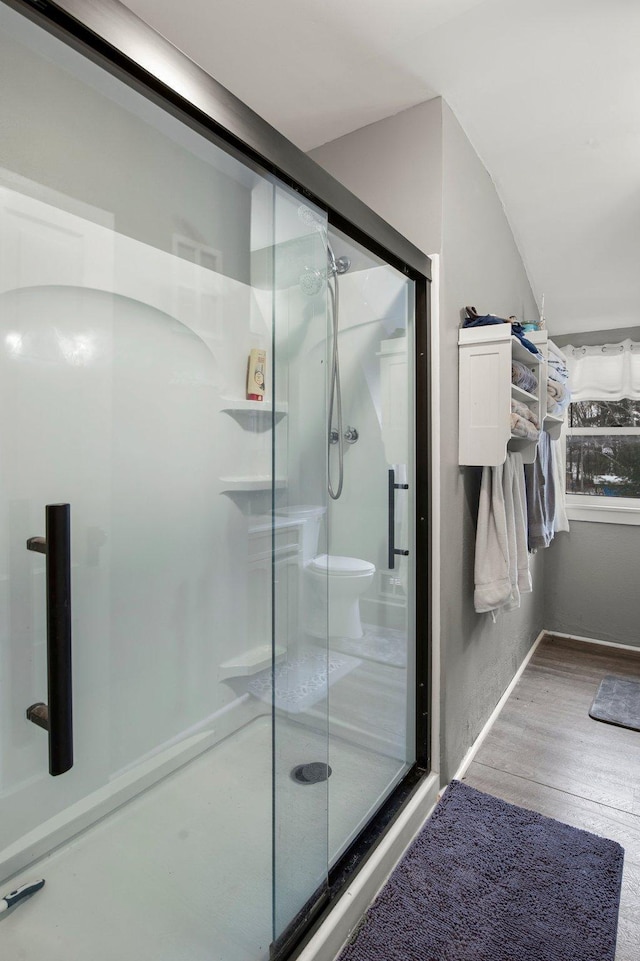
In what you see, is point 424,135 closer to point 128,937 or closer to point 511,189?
point 511,189

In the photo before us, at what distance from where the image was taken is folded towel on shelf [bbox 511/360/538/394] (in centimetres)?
200

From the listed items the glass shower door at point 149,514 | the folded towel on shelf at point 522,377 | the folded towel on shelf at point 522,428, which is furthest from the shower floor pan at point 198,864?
the folded towel on shelf at point 522,377

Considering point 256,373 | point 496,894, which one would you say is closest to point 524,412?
point 256,373

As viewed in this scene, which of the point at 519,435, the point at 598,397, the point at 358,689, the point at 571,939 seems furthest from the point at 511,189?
the point at 571,939

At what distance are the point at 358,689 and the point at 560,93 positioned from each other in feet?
7.08

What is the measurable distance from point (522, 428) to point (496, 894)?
4.87 ft

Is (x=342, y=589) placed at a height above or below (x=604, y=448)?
below

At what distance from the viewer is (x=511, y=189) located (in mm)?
2373

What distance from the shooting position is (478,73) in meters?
1.76

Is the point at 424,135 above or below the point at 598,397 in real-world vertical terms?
above

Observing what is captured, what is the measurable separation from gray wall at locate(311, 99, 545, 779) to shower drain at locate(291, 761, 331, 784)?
70cm

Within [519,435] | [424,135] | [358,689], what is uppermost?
[424,135]

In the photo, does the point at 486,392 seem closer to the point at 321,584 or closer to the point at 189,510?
the point at 321,584

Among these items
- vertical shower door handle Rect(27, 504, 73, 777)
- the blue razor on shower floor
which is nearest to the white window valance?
vertical shower door handle Rect(27, 504, 73, 777)
